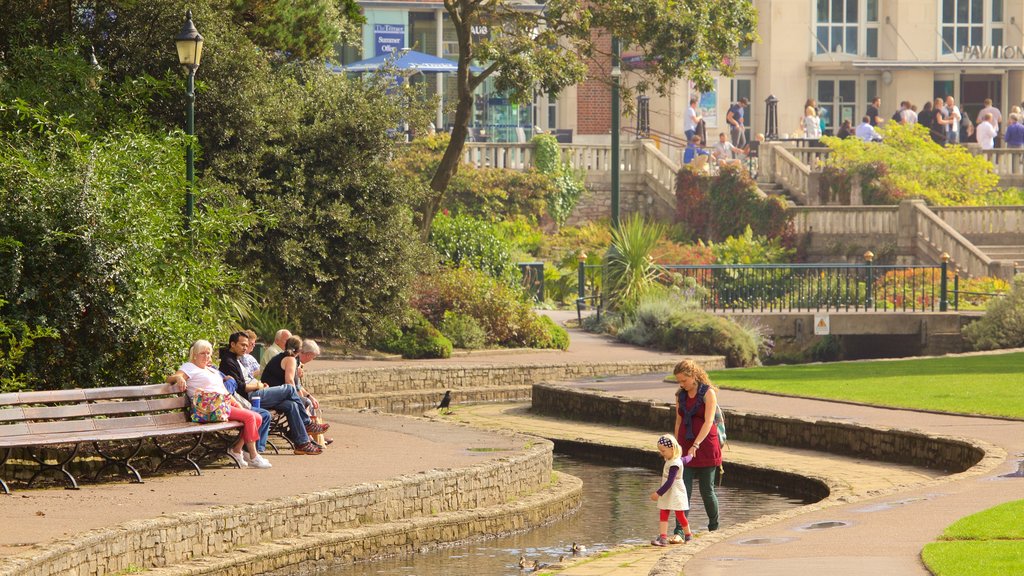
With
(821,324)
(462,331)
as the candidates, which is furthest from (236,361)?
(821,324)

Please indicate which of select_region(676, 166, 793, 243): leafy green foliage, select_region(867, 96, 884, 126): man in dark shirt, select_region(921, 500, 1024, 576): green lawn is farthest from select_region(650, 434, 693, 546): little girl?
select_region(867, 96, 884, 126): man in dark shirt

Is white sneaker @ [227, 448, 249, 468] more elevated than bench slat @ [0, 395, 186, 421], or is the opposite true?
bench slat @ [0, 395, 186, 421]

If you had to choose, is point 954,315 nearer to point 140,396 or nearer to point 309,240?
point 309,240

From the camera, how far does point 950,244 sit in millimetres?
36250

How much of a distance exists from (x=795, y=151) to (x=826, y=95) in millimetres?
10540

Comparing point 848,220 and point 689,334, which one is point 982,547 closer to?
point 689,334

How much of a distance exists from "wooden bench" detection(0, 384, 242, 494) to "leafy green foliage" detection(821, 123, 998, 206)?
29.0 metres

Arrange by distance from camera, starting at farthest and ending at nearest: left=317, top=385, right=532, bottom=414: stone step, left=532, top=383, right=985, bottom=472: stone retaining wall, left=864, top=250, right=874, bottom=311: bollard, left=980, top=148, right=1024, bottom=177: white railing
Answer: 1. left=980, top=148, right=1024, bottom=177: white railing
2. left=864, top=250, right=874, bottom=311: bollard
3. left=317, top=385, right=532, bottom=414: stone step
4. left=532, top=383, right=985, bottom=472: stone retaining wall

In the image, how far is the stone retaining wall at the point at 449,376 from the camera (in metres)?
23.1

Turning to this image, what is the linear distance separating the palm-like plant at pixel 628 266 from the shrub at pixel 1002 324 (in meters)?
6.18

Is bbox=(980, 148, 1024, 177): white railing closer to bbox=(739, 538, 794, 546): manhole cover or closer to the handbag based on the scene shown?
the handbag

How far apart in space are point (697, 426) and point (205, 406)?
14.7ft

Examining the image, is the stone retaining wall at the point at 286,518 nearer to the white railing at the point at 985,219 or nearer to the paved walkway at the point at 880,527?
the paved walkway at the point at 880,527

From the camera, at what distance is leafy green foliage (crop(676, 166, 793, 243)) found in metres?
40.2
